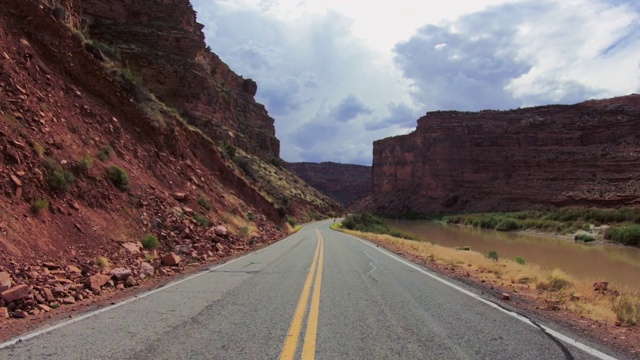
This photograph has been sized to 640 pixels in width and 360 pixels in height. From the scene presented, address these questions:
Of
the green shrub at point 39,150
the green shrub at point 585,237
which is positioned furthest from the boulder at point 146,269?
the green shrub at point 585,237

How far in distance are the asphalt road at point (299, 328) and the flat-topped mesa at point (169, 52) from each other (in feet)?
153

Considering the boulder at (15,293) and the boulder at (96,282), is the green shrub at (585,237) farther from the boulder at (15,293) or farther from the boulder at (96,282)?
the boulder at (15,293)

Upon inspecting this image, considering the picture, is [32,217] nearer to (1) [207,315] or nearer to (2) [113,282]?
(2) [113,282]

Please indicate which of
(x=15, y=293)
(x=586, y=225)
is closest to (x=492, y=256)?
(x=15, y=293)

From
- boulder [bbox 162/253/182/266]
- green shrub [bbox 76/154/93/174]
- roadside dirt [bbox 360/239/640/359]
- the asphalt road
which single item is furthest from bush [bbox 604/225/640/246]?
green shrub [bbox 76/154/93/174]

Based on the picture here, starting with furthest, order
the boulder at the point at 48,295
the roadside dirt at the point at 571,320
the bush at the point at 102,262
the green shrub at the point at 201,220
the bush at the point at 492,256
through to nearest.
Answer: the green shrub at the point at 201,220 < the bush at the point at 492,256 < the bush at the point at 102,262 < the boulder at the point at 48,295 < the roadside dirt at the point at 571,320

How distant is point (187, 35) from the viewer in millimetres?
64000

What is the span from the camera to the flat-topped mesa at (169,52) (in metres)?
54.9

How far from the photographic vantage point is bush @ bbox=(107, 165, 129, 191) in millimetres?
16061

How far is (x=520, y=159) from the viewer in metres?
106

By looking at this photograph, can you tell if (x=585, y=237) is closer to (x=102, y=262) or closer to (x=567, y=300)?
(x=567, y=300)

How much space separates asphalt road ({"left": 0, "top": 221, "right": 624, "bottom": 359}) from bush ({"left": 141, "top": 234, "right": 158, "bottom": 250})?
471 cm

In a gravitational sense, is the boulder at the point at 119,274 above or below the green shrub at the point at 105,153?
below

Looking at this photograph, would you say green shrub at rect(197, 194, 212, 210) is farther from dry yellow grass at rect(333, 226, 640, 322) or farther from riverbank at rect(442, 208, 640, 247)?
riverbank at rect(442, 208, 640, 247)
